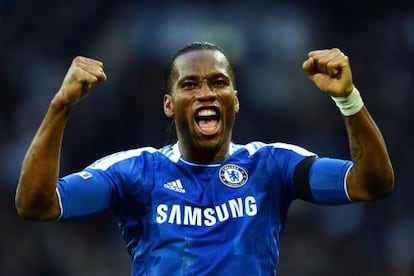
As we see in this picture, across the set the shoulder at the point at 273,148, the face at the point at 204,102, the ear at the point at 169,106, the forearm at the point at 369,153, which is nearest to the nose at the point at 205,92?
the face at the point at 204,102

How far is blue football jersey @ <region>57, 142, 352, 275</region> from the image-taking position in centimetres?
477

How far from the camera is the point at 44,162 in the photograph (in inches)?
177

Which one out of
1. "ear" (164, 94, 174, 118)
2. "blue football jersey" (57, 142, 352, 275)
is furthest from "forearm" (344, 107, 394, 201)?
"ear" (164, 94, 174, 118)

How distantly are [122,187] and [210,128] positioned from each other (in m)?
0.50

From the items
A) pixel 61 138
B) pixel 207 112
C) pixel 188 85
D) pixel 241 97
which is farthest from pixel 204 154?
pixel 241 97

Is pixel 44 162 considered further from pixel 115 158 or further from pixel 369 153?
pixel 369 153

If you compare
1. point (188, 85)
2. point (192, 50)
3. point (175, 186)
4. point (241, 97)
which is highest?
point (192, 50)

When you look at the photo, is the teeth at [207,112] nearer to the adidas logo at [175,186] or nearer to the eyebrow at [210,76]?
A: the eyebrow at [210,76]

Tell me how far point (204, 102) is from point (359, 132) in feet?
2.66

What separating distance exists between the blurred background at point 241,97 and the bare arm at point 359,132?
20.4 ft

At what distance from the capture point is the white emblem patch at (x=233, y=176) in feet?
16.4

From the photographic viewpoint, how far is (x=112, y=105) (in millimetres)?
12258

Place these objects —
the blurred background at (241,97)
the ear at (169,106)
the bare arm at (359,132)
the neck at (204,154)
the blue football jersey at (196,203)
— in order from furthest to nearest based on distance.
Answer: the blurred background at (241,97), the ear at (169,106), the neck at (204,154), the blue football jersey at (196,203), the bare arm at (359,132)

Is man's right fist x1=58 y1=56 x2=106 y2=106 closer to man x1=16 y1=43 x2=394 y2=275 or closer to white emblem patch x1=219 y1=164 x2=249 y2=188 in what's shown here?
man x1=16 y1=43 x2=394 y2=275
